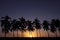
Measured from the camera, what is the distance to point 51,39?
237 ft

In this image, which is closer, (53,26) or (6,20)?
(6,20)

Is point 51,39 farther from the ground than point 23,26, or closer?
closer

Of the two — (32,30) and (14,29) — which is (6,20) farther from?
(32,30)

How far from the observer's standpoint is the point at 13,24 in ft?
222

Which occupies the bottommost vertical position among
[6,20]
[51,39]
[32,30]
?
[51,39]

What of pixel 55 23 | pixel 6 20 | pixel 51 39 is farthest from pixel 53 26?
pixel 6 20

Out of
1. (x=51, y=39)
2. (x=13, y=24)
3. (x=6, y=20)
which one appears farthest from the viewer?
(x=51, y=39)

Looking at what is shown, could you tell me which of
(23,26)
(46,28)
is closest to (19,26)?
(23,26)

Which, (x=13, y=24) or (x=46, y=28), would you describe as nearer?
(x=13, y=24)

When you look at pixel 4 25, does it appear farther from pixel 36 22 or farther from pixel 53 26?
pixel 53 26

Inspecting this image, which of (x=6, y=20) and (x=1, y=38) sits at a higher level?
(x=6, y=20)

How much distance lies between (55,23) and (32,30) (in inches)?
525

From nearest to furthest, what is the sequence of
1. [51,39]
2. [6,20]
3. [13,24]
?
1. [6,20]
2. [13,24]
3. [51,39]

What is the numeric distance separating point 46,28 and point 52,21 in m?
5.32
